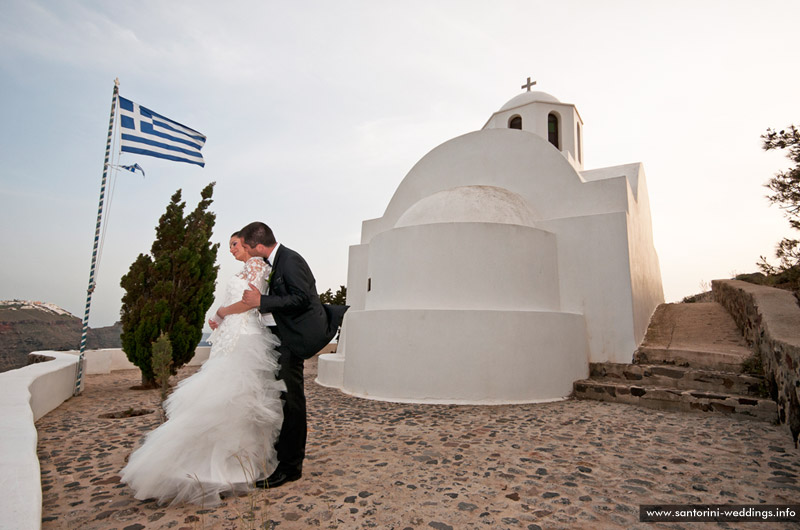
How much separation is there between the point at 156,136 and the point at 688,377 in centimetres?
974

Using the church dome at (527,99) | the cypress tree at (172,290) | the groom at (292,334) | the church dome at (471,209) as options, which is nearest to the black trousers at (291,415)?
the groom at (292,334)

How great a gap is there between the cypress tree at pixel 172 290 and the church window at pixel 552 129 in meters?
9.53

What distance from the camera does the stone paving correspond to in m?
2.49

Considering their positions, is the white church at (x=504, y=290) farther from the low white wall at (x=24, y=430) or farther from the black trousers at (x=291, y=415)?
the low white wall at (x=24, y=430)

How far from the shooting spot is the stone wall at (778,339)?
158 inches

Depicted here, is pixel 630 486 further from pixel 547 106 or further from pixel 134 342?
pixel 547 106

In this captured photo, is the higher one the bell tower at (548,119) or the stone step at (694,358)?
the bell tower at (548,119)

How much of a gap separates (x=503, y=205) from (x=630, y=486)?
560cm

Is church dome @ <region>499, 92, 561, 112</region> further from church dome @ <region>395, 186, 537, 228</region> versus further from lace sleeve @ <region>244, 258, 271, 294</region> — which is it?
lace sleeve @ <region>244, 258, 271, 294</region>

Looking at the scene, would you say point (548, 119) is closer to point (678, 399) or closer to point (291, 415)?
point (678, 399)

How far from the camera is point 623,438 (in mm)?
4301

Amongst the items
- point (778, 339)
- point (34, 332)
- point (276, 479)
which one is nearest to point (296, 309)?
point (276, 479)

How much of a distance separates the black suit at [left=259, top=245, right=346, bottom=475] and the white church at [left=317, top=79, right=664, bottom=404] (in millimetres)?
3492

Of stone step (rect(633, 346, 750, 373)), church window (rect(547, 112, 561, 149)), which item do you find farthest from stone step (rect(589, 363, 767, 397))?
church window (rect(547, 112, 561, 149))
